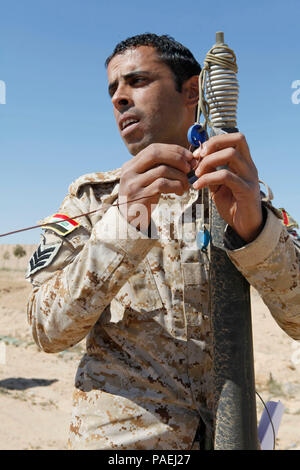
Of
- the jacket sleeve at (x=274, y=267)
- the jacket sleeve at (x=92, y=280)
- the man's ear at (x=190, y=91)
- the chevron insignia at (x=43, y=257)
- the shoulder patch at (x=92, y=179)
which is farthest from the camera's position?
the man's ear at (x=190, y=91)

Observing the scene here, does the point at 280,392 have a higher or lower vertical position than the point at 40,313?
lower

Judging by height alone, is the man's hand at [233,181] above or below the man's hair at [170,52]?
below

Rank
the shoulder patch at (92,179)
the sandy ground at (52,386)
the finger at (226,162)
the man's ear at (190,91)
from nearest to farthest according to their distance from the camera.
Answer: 1. the finger at (226,162)
2. the shoulder patch at (92,179)
3. the man's ear at (190,91)
4. the sandy ground at (52,386)

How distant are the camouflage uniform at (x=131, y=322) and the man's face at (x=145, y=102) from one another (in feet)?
1.26

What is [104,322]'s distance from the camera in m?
1.96

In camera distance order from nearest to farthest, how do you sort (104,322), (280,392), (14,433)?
1. (104,322)
2. (14,433)
3. (280,392)

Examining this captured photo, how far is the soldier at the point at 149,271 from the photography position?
151cm

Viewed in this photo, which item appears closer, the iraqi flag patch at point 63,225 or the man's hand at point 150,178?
the man's hand at point 150,178

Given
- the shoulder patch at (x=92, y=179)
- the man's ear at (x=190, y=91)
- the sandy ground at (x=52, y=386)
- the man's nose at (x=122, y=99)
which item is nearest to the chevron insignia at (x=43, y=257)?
the shoulder patch at (x=92, y=179)

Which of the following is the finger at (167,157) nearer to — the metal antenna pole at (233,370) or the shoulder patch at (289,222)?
the metal antenna pole at (233,370)

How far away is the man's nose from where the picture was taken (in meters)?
2.25
